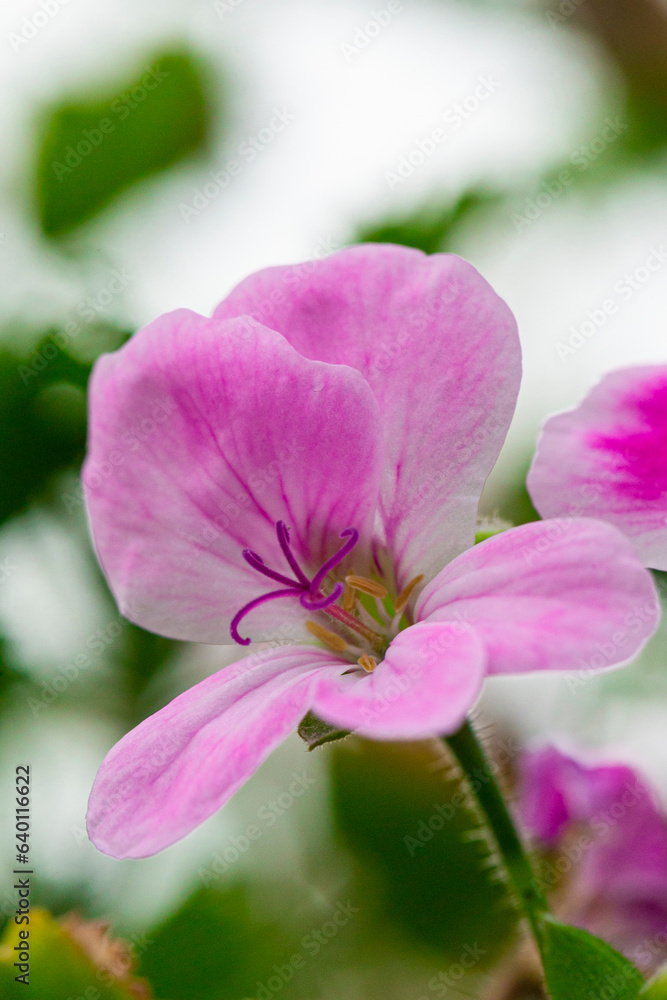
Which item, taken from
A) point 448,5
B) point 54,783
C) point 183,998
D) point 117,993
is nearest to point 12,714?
point 54,783

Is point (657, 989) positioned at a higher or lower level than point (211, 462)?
lower

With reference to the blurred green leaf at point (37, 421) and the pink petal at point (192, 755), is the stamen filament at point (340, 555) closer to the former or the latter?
the pink petal at point (192, 755)

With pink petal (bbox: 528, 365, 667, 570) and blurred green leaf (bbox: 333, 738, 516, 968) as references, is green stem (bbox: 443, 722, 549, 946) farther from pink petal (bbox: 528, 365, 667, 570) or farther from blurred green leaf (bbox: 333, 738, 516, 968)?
blurred green leaf (bbox: 333, 738, 516, 968)

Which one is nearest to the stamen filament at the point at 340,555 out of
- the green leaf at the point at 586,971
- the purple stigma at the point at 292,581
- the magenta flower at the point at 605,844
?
the purple stigma at the point at 292,581

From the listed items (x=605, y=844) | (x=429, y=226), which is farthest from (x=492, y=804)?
(x=429, y=226)

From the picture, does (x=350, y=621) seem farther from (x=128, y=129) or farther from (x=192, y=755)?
(x=128, y=129)
